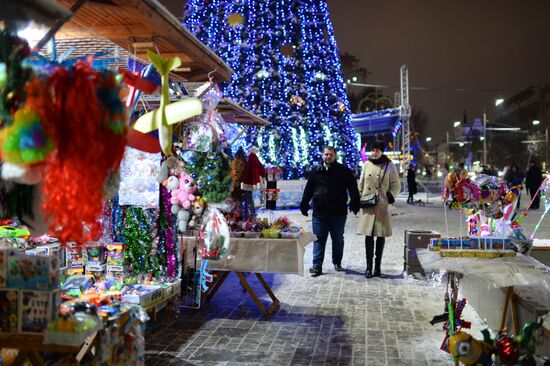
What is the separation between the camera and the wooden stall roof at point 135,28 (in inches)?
130

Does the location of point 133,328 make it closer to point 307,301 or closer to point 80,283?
point 80,283

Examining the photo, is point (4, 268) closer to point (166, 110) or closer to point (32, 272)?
point (32, 272)

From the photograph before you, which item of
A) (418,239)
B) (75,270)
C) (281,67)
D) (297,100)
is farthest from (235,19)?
(75,270)

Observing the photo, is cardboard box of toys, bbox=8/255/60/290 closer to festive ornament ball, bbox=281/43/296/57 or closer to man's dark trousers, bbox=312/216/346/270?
man's dark trousers, bbox=312/216/346/270

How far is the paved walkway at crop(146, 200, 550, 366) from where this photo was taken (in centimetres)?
508

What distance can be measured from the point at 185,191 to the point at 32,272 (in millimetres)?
2741

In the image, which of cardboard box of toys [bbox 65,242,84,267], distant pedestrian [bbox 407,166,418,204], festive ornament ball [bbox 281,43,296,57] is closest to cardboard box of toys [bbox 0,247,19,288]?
cardboard box of toys [bbox 65,242,84,267]

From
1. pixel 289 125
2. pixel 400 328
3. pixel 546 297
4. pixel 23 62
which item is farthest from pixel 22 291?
pixel 289 125

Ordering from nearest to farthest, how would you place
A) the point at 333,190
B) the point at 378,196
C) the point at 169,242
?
the point at 169,242 → the point at 378,196 → the point at 333,190

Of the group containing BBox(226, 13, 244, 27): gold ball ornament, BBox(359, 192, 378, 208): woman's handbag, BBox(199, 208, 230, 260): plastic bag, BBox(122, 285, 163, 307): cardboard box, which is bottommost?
BBox(122, 285, 163, 307): cardboard box

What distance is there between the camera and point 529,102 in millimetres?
74000

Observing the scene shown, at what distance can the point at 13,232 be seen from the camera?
544 cm

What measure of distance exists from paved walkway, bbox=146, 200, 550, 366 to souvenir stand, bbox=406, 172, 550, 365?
0.40 m

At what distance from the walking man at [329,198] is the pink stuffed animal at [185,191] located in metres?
3.38
